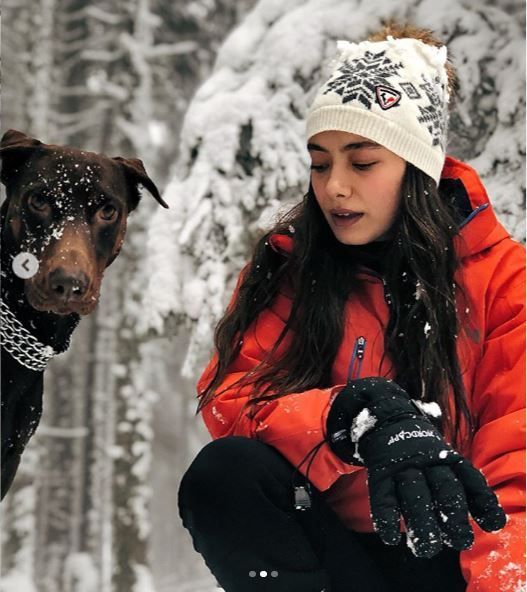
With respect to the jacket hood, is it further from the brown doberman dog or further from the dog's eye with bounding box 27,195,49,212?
the dog's eye with bounding box 27,195,49,212

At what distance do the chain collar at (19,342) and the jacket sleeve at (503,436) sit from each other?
1.50 metres

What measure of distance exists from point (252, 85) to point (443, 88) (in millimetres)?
2906

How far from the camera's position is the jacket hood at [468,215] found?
296cm

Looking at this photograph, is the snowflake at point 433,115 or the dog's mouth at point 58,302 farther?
the snowflake at point 433,115

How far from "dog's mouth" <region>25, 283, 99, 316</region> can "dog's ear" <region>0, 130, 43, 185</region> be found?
44 centimetres

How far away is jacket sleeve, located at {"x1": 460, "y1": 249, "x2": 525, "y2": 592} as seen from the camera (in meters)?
2.35

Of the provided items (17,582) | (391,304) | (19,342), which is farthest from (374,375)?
(17,582)

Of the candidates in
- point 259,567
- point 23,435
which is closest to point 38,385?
point 23,435

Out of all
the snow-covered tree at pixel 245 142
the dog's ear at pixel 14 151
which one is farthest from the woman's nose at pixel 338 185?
the snow-covered tree at pixel 245 142

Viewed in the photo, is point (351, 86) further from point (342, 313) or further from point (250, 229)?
point (250, 229)

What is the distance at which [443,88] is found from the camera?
3213mm

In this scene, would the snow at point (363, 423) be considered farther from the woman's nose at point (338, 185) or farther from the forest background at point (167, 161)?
the forest background at point (167, 161)

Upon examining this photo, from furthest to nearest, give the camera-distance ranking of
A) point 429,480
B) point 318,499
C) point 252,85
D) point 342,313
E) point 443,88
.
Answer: point 252,85
point 443,88
point 342,313
point 318,499
point 429,480

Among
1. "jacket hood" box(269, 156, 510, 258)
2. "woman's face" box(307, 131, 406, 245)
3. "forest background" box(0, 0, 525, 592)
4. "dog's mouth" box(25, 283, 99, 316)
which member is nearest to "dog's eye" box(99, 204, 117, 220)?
"dog's mouth" box(25, 283, 99, 316)
